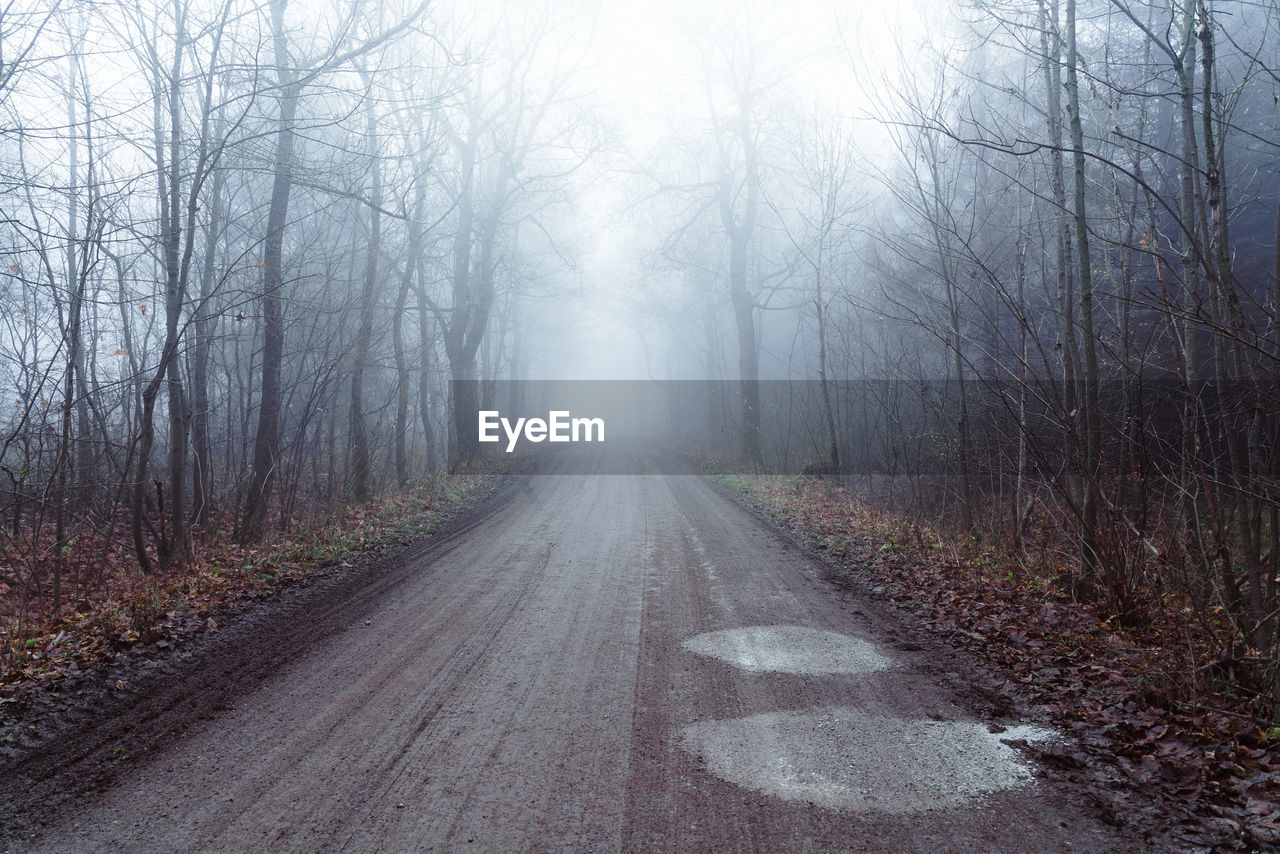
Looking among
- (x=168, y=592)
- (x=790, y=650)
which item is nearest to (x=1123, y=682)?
(x=790, y=650)

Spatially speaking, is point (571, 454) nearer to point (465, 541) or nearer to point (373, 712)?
point (465, 541)

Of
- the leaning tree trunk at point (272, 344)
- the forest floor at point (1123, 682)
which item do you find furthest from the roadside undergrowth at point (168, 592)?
the forest floor at point (1123, 682)

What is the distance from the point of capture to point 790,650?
5359mm

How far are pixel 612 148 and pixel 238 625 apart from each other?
58.6ft

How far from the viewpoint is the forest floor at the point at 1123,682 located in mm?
3207

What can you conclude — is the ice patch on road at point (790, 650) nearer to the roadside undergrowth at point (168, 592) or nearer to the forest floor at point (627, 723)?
the forest floor at point (627, 723)

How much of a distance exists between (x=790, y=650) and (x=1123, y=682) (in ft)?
6.80

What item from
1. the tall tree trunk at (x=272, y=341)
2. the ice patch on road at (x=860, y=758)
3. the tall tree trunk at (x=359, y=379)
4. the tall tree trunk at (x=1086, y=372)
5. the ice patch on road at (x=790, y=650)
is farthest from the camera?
the tall tree trunk at (x=359, y=379)

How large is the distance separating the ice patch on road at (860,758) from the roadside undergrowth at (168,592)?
4.29 m

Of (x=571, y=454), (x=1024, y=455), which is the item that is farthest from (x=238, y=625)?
(x=571, y=454)

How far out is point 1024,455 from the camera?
8141 millimetres

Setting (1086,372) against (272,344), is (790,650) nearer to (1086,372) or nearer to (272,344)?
(1086,372)

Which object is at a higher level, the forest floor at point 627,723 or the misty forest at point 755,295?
the misty forest at point 755,295

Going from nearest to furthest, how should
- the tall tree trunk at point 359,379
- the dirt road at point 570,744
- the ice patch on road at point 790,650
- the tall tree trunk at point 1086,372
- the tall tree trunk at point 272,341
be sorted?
the dirt road at point 570,744 → the ice patch on road at point 790,650 → the tall tree trunk at point 1086,372 → the tall tree trunk at point 272,341 → the tall tree trunk at point 359,379
